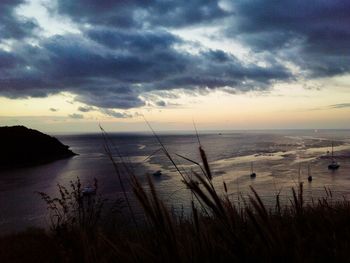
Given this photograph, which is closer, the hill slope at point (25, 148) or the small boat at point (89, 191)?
the small boat at point (89, 191)

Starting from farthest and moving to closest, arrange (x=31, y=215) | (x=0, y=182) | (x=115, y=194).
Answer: (x=0, y=182)
(x=115, y=194)
(x=31, y=215)

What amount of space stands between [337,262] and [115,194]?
50.1 meters

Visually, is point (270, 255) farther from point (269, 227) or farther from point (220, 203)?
point (220, 203)

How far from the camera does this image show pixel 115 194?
2008 inches

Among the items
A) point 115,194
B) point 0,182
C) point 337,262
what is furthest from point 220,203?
point 0,182

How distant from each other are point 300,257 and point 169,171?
73238 millimetres

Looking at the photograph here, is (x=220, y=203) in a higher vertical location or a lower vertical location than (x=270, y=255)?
higher

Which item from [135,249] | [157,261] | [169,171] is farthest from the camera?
[169,171]

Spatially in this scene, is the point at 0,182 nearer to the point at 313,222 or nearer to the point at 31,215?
the point at 31,215

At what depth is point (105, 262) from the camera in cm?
266

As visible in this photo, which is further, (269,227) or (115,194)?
(115,194)

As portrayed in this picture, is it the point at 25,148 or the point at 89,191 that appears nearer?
the point at 89,191

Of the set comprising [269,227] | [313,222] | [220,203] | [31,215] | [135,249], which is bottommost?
[31,215]

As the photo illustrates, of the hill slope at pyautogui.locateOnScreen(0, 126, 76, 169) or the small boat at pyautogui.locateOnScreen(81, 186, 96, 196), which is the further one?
the hill slope at pyautogui.locateOnScreen(0, 126, 76, 169)
